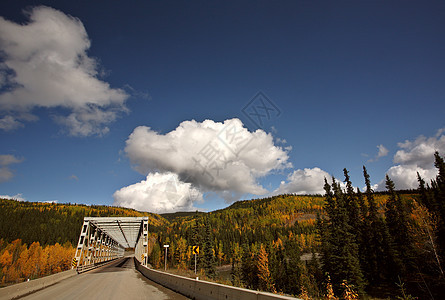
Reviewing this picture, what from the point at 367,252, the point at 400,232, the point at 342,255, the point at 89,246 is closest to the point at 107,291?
the point at 89,246

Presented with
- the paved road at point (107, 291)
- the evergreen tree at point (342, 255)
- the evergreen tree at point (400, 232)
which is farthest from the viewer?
the evergreen tree at point (400, 232)

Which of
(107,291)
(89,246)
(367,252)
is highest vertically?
(89,246)

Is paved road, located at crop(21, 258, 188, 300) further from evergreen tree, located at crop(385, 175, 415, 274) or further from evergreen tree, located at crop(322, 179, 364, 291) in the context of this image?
evergreen tree, located at crop(385, 175, 415, 274)

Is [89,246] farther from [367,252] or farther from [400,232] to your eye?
[400,232]

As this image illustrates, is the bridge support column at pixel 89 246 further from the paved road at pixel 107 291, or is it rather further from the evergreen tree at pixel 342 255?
the evergreen tree at pixel 342 255

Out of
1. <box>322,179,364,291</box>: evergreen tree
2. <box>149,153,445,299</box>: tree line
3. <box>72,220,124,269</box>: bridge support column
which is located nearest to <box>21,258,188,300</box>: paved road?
<box>72,220,124,269</box>: bridge support column

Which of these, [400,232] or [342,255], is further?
[400,232]

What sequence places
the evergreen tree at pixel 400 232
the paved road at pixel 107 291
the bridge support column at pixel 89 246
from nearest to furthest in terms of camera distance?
1. the paved road at pixel 107 291
2. the bridge support column at pixel 89 246
3. the evergreen tree at pixel 400 232

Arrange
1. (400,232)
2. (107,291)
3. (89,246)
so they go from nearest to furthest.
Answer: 1. (107,291)
2. (89,246)
3. (400,232)

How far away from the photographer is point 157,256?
87000 millimetres

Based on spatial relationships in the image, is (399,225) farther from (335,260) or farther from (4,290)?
(4,290)

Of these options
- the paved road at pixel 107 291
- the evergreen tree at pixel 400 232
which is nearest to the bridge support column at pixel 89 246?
the paved road at pixel 107 291

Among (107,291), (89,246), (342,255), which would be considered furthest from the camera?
(89,246)

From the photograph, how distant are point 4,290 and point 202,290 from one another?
9112 mm
